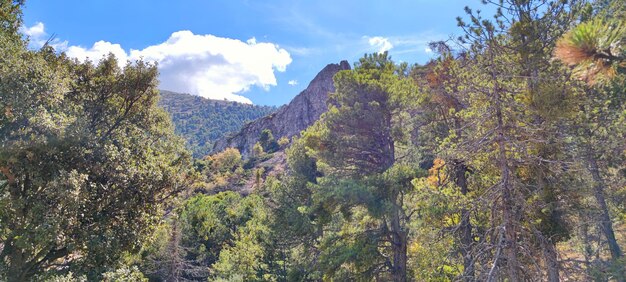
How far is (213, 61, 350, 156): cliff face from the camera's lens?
280 ft

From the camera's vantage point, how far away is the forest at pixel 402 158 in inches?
168

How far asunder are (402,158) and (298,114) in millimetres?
79434

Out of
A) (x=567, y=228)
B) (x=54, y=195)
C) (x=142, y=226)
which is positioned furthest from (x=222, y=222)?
(x=567, y=228)

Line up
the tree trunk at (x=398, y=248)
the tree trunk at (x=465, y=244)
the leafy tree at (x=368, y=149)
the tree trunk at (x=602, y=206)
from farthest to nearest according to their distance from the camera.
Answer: the tree trunk at (x=398, y=248) → the leafy tree at (x=368, y=149) → the tree trunk at (x=602, y=206) → the tree trunk at (x=465, y=244)

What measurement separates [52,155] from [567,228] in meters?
12.0

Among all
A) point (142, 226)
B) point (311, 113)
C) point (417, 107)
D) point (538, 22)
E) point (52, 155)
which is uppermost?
point (311, 113)

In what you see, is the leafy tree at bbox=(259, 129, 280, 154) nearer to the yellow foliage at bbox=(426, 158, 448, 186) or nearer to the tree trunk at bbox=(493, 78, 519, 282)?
the yellow foliage at bbox=(426, 158, 448, 186)

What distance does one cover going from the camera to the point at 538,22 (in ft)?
29.9

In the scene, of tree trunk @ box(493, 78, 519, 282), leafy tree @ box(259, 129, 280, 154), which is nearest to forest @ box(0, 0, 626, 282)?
tree trunk @ box(493, 78, 519, 282)

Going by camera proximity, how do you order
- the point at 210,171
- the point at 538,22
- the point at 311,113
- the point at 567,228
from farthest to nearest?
1. the point at 311,113
2. the point at 210,171
3. the point at 538,22
4. the point at 567,228

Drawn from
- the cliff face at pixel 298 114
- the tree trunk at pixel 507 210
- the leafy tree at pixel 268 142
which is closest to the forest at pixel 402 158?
the tree trunk at pixel 507 210

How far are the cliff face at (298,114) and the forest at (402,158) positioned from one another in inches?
2604

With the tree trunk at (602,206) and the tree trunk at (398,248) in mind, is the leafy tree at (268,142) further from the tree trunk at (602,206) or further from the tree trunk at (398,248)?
the tree trunk at (602,206)

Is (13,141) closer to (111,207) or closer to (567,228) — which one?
(111,207)
